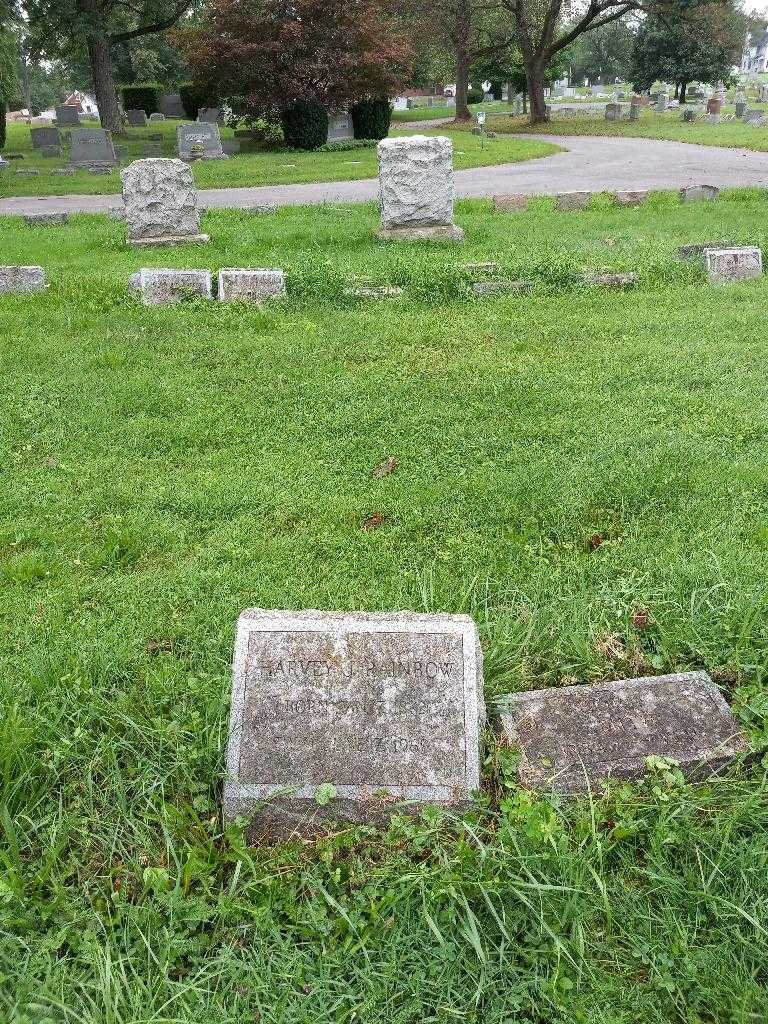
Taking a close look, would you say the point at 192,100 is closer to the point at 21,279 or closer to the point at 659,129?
the point at 659,129

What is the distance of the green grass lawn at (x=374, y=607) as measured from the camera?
1.97 metres

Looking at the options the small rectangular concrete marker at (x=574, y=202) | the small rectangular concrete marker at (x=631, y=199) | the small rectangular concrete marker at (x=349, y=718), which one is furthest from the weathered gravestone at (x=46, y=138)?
the small rectangular concrete marker at (x=349, y=718)

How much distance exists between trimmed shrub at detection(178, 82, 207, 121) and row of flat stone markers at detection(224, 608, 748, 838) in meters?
32.4

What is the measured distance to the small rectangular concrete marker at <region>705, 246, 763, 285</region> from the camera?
7781mm

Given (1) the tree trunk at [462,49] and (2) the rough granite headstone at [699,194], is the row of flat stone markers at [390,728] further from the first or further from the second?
(1) the tree trunk at [462,49]

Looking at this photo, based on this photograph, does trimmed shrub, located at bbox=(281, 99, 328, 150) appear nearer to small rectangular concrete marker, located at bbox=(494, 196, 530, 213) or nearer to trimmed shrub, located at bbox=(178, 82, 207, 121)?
trimmed shrub, located at bbox=(178, 82, 207, 121)

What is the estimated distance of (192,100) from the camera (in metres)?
32.4

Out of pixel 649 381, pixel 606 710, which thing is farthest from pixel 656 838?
pixel 649 381

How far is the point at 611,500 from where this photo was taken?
394cm

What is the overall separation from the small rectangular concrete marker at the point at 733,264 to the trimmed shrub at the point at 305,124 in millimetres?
19963

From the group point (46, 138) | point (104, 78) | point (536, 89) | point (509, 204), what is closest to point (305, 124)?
point (104, 78)

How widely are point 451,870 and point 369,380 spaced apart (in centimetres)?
385

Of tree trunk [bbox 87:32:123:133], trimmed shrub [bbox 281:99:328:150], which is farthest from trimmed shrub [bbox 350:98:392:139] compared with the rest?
tree trunk [bbox 87:32:123:133]

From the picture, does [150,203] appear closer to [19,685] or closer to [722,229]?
[722,229]
